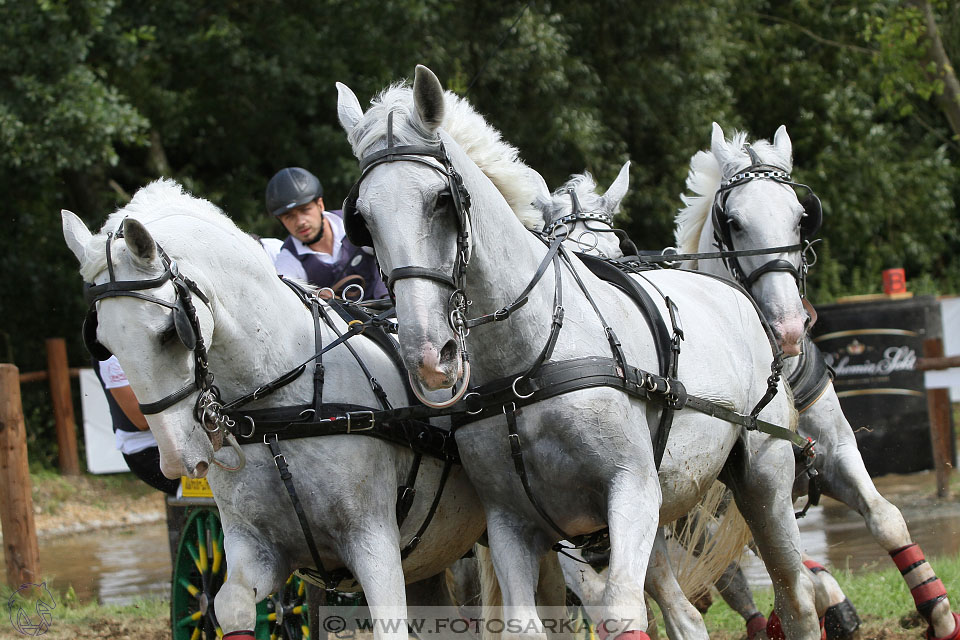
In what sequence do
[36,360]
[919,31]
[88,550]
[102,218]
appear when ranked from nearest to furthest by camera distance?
1. [88,550]
2. [919,31]
3. [102,218]
4. [36,360]

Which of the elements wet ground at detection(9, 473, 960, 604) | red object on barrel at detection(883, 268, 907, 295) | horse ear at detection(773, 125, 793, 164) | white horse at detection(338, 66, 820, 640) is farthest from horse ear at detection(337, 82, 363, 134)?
red object on barrel at detection(883, 268, 907, 295)

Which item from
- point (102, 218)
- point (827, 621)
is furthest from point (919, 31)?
point (102, 218)

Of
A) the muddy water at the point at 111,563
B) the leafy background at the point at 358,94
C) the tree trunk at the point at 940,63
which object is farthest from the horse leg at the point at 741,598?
the tree trunk at the point at 940,63

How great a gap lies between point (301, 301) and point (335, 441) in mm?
607

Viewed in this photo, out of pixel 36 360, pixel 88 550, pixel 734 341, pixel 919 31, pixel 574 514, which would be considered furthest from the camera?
pixel 36 360

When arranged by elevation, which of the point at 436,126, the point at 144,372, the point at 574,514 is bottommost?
the point at 574,514

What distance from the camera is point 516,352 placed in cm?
339

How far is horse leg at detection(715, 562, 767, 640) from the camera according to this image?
18.1 ft

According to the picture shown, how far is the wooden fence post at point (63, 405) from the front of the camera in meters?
12.1

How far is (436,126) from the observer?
323 cm

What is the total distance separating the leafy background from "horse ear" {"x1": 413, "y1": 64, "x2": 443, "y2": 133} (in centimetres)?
789

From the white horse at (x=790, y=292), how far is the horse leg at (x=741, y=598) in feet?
2.43

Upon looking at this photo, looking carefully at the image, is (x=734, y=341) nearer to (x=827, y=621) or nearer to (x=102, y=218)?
(x=827, y=621)

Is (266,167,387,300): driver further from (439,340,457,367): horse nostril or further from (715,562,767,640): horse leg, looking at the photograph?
(715,562,767,640): horse leg
